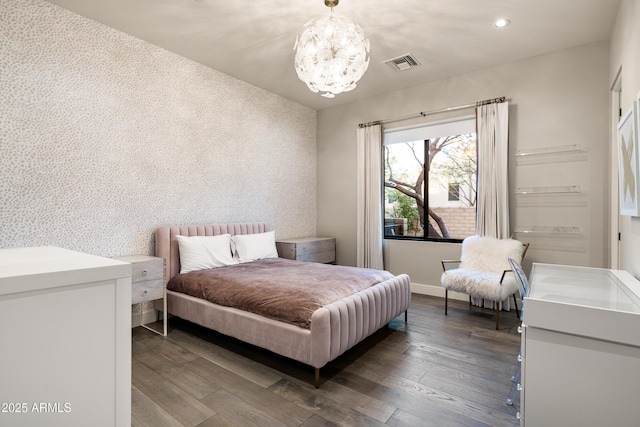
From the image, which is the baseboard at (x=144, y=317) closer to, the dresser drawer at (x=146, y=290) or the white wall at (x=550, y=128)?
the dresser drawer at (x=146, y=290)

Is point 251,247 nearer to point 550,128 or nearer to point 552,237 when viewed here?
point 552,237

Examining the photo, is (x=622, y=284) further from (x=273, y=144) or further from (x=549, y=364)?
(x=273, y=144)

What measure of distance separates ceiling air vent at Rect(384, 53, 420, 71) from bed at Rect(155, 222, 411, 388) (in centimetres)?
237

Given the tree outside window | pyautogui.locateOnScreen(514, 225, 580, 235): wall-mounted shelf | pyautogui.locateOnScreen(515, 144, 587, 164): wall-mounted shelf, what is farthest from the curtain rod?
pyautogui.locateOnScreen(514, 225, 580, 235): wall-mounted shelf

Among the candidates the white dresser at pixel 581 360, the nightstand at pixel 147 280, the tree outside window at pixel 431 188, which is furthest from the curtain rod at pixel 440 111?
the nightstand at pixel 147 280

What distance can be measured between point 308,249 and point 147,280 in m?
2.18

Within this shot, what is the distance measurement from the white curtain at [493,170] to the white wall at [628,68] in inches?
39.8

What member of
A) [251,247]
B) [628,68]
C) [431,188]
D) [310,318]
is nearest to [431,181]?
[431,188]

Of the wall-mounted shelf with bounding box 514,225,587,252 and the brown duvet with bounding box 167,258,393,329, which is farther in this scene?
the wall-mounted shelf with bounding box 514,225,587,252

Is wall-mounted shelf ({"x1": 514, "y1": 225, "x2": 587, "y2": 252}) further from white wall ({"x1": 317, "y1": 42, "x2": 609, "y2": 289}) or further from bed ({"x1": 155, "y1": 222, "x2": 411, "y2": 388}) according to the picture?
bed ({"x1": 155, "y1": 222, "x2": 411, "y2": 388})

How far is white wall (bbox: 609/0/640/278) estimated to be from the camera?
1984mm

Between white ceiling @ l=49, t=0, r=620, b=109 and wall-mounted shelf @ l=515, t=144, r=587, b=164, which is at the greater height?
white ceiling @ l=49, t=0, r=620, b=109

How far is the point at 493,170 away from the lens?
3711 millimetres

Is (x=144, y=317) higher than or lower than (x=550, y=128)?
lower
